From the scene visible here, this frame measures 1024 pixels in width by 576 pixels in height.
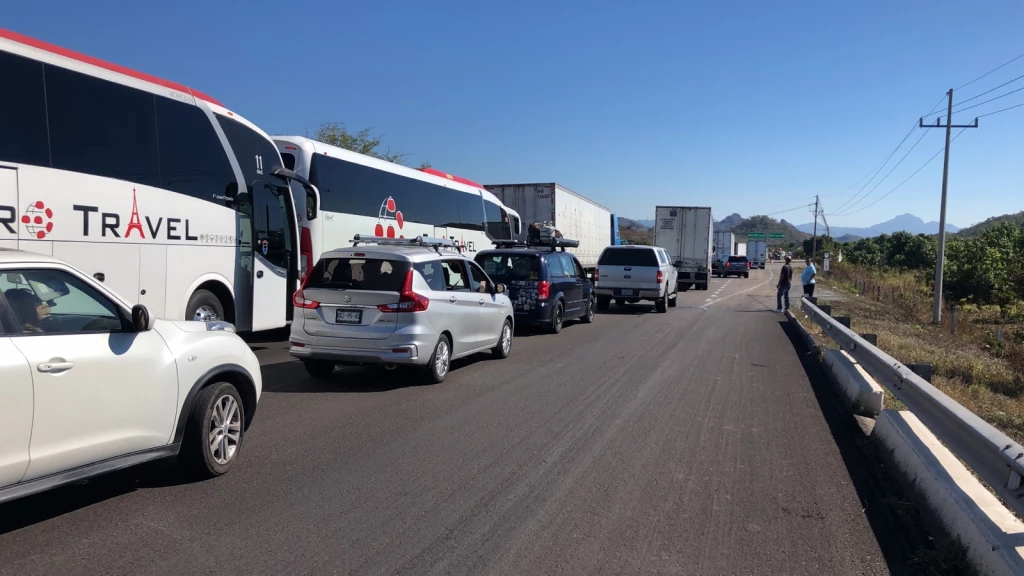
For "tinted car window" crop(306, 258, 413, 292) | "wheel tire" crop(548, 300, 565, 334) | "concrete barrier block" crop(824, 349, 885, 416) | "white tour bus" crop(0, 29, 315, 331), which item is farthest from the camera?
"wheel tire" crop(548, 300, 565, 334)

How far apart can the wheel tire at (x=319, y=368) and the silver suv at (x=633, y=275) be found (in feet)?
44.1

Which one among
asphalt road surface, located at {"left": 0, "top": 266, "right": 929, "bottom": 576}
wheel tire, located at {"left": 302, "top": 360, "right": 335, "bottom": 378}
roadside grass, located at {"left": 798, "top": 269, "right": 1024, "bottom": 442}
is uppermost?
wheel tire, located at {"left": 302, "top": 360, "right": 335, "bottom": 378}

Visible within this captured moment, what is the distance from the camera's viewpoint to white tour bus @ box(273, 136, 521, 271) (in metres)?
13.8

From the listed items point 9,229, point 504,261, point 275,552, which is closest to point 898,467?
point 275,552

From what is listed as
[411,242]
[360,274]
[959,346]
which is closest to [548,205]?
[959,346]

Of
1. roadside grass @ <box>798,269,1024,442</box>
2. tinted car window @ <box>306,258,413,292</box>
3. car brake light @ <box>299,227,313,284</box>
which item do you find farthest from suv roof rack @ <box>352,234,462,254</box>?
roadside grass @ <box>798,269,1024,442</box>

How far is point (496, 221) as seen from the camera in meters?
24.8

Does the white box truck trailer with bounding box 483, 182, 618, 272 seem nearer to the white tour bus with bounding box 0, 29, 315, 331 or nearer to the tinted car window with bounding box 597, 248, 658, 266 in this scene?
the tinted car window with bounding box 597, 248, 658, 266

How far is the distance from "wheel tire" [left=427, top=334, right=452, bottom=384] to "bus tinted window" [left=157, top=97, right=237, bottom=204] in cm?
413

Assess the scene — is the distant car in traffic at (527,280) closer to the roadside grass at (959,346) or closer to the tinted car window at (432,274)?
the tinted car window at (432,274)

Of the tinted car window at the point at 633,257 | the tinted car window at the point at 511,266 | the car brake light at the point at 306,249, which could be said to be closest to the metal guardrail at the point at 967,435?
the tinted car window at the point at 511,266

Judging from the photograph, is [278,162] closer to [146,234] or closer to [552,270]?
[146,234]

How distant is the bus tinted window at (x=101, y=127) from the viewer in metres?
8.27

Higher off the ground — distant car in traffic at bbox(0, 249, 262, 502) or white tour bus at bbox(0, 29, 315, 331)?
white tour bus at bbox(0, 29, 315, 331)
